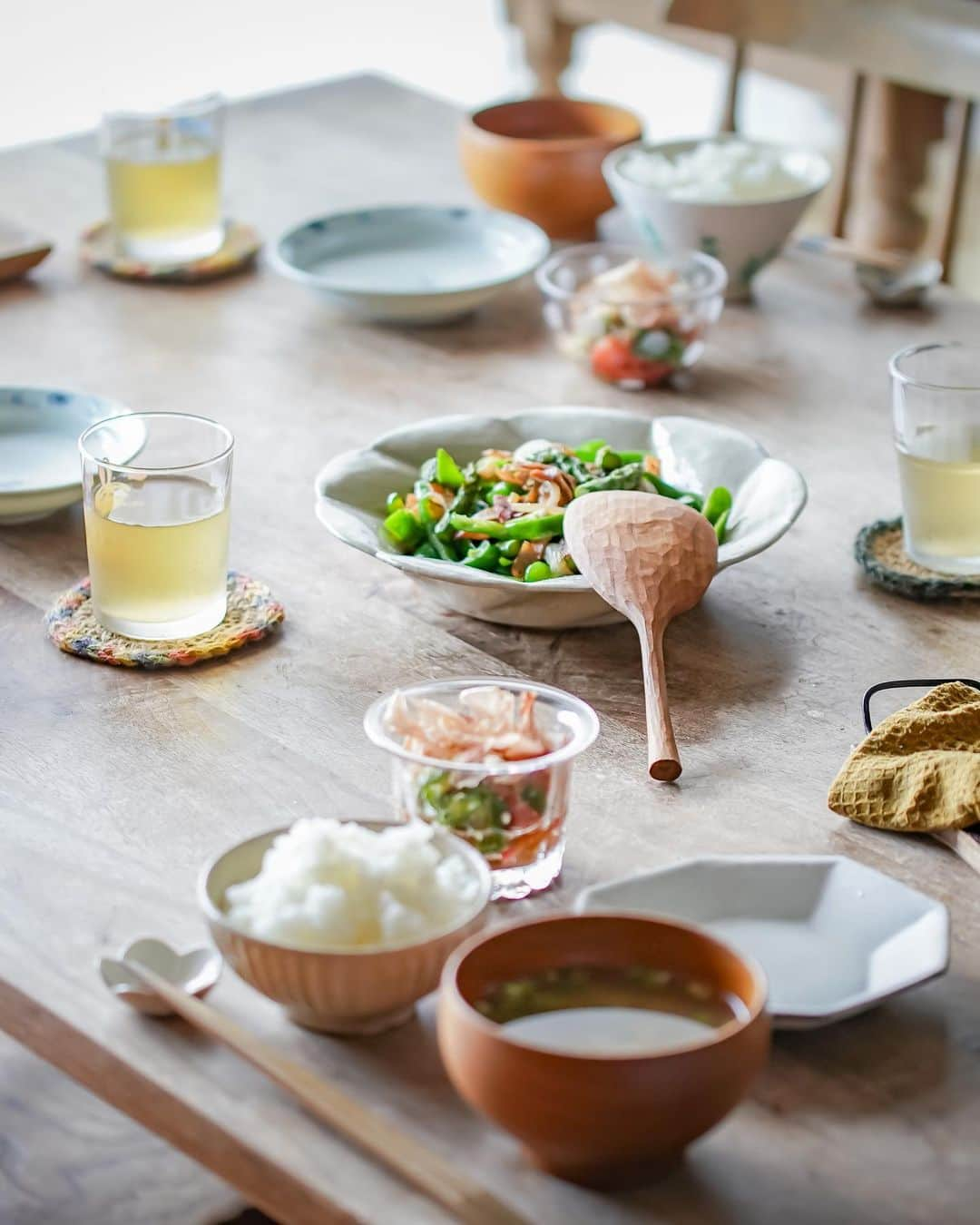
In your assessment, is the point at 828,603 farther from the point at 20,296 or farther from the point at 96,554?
the point at 20,296

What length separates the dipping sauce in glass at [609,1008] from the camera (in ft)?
2.42

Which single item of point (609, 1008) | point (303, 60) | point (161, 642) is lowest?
point (303, 60)

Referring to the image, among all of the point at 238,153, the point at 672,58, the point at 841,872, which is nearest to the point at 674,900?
the point at 841,872

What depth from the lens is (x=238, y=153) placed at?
7.91ft

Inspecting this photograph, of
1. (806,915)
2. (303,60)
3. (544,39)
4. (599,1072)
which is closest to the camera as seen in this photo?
(599,1072)

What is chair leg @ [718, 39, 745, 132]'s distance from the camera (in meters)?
2.65

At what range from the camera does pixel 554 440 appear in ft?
4.80

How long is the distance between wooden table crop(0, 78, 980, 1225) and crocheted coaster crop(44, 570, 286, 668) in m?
0.01

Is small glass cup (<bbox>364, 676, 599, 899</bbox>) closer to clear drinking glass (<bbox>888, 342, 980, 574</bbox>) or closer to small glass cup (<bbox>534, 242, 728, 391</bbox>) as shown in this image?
clear drinking glass (<bbox>888, 342, 980, 574</bbox>)

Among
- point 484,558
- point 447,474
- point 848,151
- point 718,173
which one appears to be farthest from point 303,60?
point 484,558

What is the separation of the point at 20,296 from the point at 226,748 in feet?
3.39

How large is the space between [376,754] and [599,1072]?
0.46m

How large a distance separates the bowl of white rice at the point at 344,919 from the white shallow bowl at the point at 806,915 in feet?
0.31

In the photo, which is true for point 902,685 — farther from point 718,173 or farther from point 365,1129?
point 718,173
